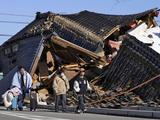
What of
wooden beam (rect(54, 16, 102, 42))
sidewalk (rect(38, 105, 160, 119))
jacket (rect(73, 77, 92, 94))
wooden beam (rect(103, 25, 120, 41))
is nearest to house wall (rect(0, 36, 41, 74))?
wooden beam (rect(54, 16, 102, 42))

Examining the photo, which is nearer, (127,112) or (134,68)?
(127,112)

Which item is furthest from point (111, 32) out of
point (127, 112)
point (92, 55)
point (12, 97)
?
point (127, 112)

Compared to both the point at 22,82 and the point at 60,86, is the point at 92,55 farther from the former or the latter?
the point at 60,86

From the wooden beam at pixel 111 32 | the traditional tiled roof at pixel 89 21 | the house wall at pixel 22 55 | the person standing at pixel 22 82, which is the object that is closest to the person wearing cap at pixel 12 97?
the person standing at pixel 22 82

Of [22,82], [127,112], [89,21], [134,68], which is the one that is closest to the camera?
[127,112]

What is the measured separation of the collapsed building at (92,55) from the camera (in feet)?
95.2

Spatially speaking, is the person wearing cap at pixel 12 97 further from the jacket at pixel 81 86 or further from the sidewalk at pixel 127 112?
the jacket at pixel 81 86

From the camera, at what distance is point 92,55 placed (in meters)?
33.4

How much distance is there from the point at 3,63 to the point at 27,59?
244 inches

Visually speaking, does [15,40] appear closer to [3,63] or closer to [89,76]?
[3,63]

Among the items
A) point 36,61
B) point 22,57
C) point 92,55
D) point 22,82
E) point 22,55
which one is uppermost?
point 22,55

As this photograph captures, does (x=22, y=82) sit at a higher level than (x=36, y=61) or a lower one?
lower

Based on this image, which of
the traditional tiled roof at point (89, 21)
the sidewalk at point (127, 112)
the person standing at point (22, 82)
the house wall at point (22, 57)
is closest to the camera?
the sidewalk at point (127, 112)

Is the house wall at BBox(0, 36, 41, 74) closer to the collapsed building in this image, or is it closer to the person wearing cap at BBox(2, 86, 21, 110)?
the collapsed building
